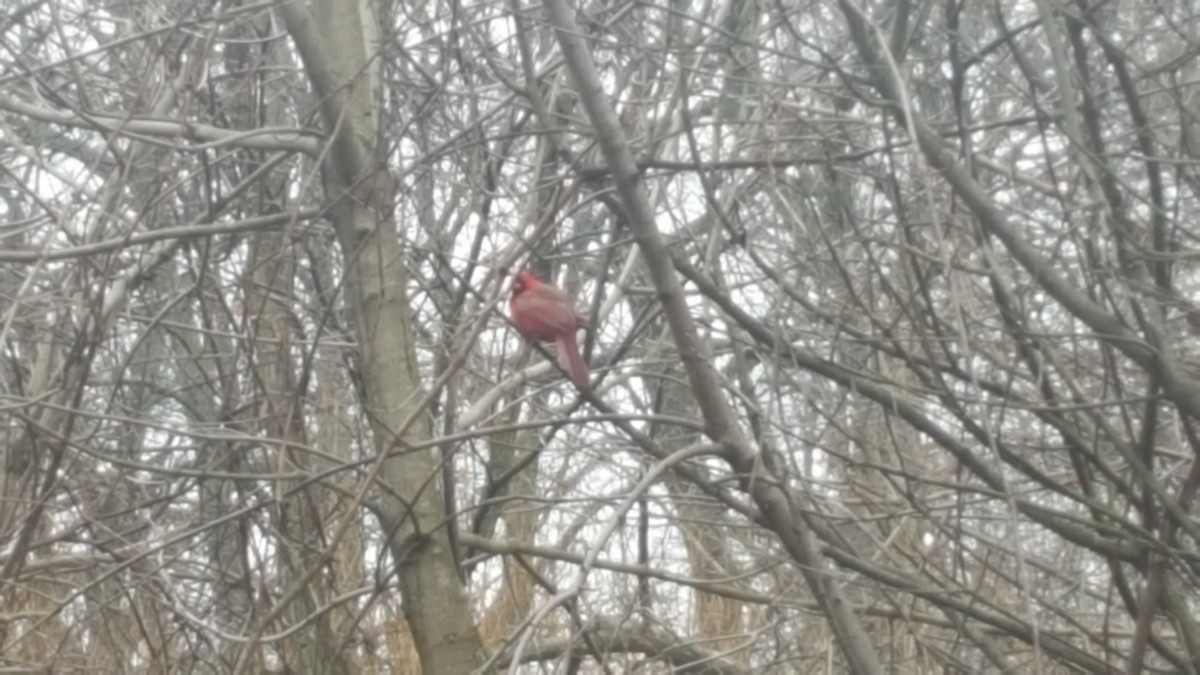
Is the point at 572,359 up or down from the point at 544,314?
down

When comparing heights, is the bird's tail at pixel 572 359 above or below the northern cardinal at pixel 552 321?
below

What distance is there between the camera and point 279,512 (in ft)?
17.0

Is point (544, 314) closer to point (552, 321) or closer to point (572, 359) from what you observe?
point (552, 321)

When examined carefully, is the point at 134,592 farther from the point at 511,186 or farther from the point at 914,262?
the point at 914,262

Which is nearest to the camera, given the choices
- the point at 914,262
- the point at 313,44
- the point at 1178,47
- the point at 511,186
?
the point at 914,262

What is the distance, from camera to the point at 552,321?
467cm

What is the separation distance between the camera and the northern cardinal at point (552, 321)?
4.63 meters

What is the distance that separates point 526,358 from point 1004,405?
3.01 m

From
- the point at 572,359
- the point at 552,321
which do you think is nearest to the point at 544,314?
the point at 552,321

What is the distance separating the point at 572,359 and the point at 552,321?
14 centimetres

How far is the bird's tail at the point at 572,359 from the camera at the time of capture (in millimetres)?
4605

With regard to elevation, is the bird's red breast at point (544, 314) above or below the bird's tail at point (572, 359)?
above

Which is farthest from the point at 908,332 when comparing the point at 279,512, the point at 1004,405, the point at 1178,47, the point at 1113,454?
Result: the point at 279,512

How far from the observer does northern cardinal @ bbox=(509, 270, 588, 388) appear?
463 centimetres
